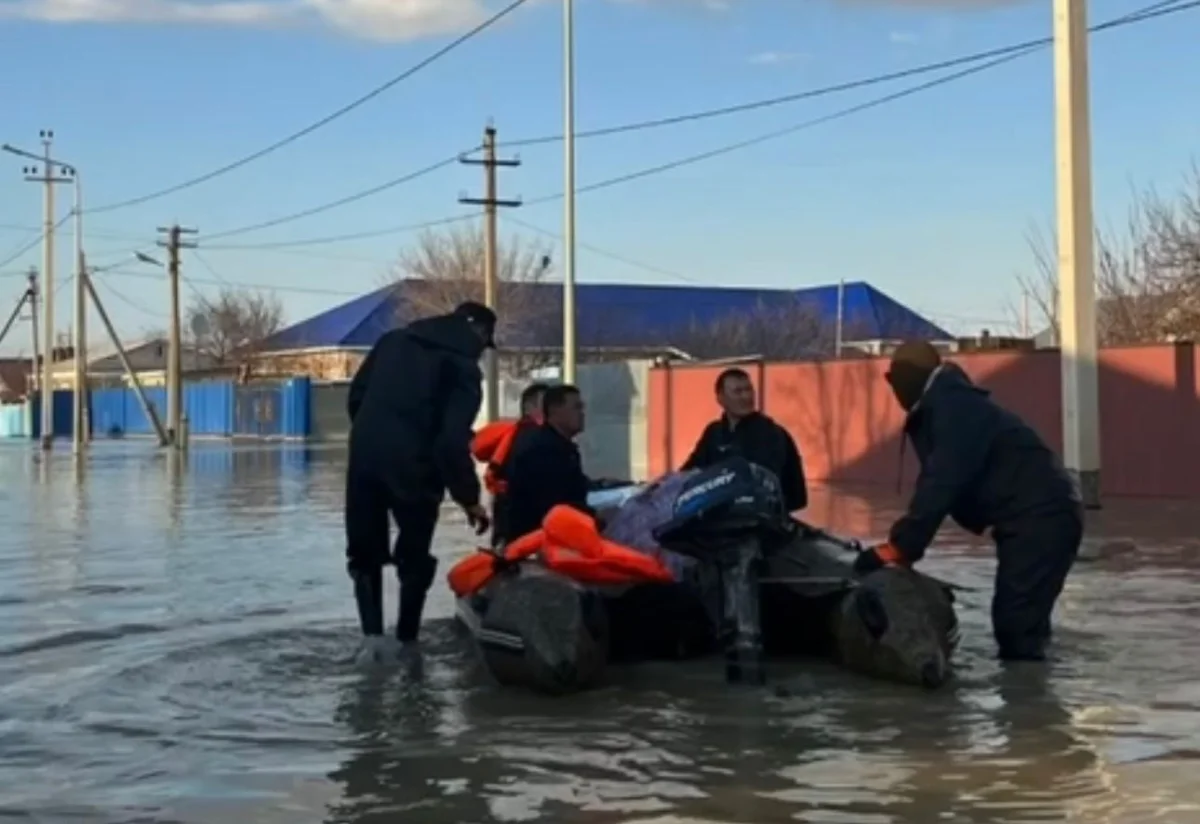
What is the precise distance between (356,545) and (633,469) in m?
24.5

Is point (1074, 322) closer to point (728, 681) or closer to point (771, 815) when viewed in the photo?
point (728, 681)

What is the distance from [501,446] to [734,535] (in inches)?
114

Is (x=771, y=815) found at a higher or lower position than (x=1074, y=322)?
lower

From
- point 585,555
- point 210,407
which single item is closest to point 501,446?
point 585,555

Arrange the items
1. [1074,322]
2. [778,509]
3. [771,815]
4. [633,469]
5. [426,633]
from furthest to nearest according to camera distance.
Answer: [633,469]
[1074,322]
[426,633]
[778,509]
[771,815]

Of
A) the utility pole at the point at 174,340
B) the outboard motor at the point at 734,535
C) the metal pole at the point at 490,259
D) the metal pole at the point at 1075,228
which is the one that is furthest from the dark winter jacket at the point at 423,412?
the utility pole at the point at 174,340

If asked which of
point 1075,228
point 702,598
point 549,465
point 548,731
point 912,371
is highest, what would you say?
point 1075,228

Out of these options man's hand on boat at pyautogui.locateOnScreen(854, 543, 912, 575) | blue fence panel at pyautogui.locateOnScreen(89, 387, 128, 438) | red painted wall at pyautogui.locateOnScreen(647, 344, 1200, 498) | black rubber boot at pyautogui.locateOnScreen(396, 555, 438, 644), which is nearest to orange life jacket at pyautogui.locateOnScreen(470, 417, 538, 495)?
black rubber boot at pyautogui.locateOnScreen(396, 555, 438, 644)

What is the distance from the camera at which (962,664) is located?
869cm

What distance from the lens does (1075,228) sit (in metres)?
17.7

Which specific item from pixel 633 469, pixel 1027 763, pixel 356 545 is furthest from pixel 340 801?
pixel 633 469

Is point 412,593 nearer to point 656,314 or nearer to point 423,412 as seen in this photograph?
point 423,412

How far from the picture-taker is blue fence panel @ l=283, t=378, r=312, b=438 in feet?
226

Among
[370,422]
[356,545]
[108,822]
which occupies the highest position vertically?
[370,422]
